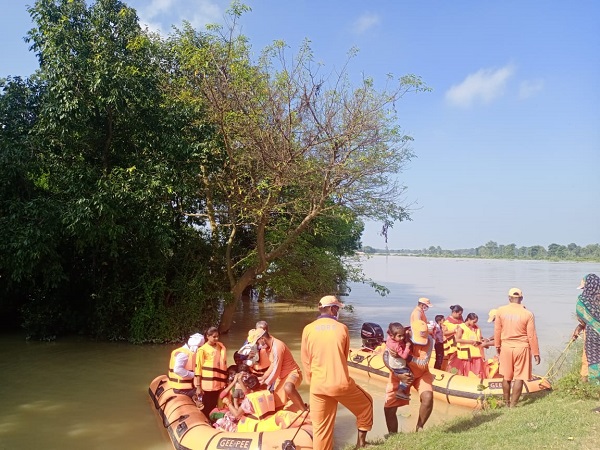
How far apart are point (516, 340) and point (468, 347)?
9.04ft

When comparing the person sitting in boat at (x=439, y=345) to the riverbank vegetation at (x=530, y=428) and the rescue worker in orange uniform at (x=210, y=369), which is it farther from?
the rescue worker in orange uniform at (x=210, y=369)

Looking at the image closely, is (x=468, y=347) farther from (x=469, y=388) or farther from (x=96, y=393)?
(x=96, y=393)

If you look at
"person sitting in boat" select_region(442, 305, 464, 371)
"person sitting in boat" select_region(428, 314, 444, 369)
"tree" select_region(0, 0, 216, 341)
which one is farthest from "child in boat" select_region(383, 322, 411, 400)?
"tree" select_region(0, 0, 216, 341)

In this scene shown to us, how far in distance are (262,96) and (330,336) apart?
9638mm

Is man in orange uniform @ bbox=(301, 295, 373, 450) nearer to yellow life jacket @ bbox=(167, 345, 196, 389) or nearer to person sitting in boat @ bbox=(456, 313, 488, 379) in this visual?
yellow life jacket @ bbox=(167, 345, 196, 389)

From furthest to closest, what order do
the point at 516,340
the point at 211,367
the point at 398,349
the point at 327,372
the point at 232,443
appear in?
the point at 211,367 → the point at 516,340 → the point at 232,443 → the point at 398,349 → the point at 327,372

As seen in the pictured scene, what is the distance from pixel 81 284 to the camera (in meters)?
14.6

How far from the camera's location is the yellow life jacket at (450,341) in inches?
371

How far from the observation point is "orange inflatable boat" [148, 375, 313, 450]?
5746 millimetres

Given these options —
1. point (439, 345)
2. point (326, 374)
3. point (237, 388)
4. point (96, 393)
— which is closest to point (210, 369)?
point (237, 388)

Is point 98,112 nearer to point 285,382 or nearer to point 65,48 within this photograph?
point 65,48

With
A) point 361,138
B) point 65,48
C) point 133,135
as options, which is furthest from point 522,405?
point 65,48

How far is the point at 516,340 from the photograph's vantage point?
675 centimetres

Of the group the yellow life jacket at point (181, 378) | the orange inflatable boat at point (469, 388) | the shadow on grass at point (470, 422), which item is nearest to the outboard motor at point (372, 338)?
the orange inflatable boat at point (469, 388)
